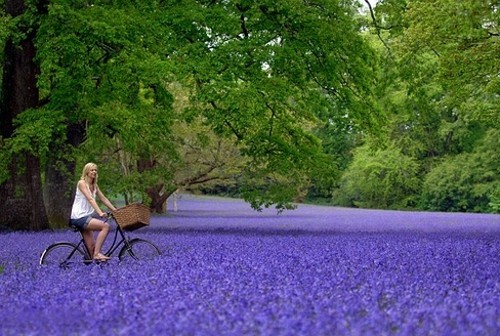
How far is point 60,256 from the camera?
12078 millimetres

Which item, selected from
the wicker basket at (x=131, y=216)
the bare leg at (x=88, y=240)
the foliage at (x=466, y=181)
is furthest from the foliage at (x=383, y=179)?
the wicker basket at (x=131, y=216)

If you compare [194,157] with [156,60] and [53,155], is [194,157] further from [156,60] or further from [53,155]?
[156,60]

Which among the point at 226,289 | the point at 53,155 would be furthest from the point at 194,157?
the point at 226,289

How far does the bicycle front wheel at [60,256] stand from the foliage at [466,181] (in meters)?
39.5

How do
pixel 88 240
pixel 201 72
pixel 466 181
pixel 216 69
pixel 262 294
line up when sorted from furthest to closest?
1. pixel 466 181
2. pixel 216 69
3. pixel 201 72
4. pixel 88 240
5. pixel 262 294

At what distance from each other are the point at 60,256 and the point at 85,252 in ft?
2.59

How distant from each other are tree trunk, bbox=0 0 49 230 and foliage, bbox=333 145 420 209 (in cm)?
3357

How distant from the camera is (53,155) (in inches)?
A: 832

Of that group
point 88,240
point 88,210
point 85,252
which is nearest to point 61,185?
point 85,252

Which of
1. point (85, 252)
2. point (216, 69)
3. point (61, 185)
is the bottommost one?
point (85, 252)

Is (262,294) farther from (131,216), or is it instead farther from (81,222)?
(81,222)

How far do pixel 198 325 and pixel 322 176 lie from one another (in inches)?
602

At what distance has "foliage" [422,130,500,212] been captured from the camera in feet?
162

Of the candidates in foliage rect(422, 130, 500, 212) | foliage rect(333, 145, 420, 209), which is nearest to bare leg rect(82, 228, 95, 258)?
foliage rect(422, 130, 500, 212)
